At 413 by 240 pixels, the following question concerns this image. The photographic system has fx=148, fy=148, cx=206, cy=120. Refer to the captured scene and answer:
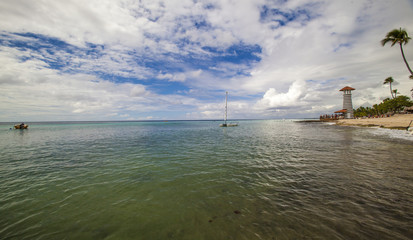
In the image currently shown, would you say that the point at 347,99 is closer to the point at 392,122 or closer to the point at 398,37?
the point at 392,122

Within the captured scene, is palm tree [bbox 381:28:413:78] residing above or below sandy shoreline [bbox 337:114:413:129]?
above

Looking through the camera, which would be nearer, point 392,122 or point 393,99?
point 392,122

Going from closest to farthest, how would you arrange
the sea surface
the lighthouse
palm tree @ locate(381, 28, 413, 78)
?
the sea surface → palm tree @ locate(381, 28, 413, 78) → the lighthouse

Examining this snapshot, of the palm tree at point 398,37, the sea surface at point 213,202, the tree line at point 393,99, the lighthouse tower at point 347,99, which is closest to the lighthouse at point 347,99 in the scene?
the lighthouse tower at point 347,99

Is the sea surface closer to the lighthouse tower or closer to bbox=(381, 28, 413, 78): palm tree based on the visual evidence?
bbox=(381, 28, 413, 78): palm tree

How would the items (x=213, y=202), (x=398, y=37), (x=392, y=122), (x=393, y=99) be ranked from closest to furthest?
(x=213, y=202) < (x=398, y=37) < (x=392, y=122) < (x=393, y=99)

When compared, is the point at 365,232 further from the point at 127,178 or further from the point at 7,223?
the point at 7,223

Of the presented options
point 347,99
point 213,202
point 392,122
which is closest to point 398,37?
point 392,122

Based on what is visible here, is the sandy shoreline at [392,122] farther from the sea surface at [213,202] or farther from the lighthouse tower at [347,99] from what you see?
the sea surface at [213,202]

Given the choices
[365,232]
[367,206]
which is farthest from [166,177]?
[367,206]

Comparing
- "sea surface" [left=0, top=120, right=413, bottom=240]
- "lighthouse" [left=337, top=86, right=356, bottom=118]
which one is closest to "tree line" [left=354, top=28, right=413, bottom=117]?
"lighthouse" [left=337, top=86, right=356, bottom=118]

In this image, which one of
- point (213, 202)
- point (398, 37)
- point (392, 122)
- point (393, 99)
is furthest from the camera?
point (393, 99)

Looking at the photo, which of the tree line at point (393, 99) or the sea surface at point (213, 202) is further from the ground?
the tree line at point (393, 99)

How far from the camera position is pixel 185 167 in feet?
37.4
